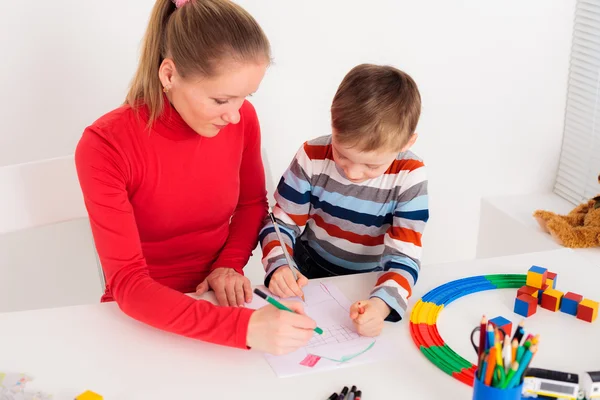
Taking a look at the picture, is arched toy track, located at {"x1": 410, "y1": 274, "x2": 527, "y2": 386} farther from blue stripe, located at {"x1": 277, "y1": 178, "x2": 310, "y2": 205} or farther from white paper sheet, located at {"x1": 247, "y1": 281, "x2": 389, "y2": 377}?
blue stripe, located at {"x1": 277, "y1": 178, "x2": 310, "y2": 205}

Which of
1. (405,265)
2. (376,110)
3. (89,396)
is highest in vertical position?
(376,110)

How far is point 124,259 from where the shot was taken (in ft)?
4.16

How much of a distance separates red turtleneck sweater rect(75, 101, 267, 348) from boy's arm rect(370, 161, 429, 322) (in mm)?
292

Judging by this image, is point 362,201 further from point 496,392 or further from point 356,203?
point 496,392

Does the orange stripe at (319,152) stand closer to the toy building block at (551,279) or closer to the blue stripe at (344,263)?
the blue stripe at (344,263)

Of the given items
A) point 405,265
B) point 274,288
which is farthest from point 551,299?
point 274,288

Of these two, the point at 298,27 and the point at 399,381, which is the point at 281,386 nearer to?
the point at 399,381

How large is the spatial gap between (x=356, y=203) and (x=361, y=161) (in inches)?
7.1

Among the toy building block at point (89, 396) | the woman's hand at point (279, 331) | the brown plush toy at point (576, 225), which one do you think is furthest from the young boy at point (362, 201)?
the brown plush toy at point (576, 225)

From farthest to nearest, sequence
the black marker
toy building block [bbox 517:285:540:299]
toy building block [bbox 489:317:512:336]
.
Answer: toy building block [bbox 517:285:540:299]
toy building block [bbox 489:317:512:336]
the black marker

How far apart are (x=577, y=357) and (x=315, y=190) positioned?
62 cm

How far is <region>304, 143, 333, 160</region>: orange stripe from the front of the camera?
1479 millimetres

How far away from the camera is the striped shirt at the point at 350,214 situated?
1.38 m

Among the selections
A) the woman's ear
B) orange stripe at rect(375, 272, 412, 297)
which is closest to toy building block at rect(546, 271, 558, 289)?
orange stripe at rect(375, 272, 412, 297)
